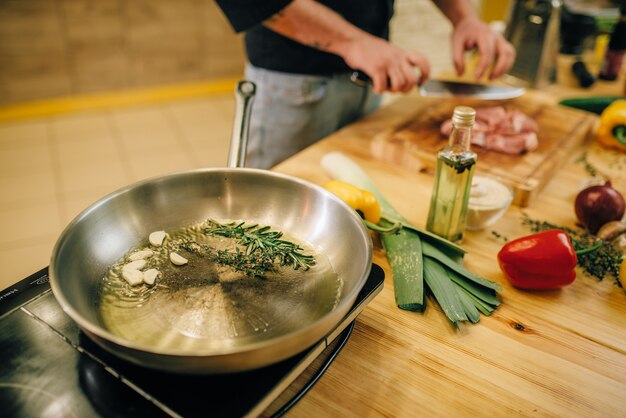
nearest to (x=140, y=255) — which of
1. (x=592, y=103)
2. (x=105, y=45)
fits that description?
(x=592, y=103)

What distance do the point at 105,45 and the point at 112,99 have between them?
1.31 feet

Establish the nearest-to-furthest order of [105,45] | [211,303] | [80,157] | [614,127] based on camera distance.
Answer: [211,303]
[614,127]
[80,157]
[105,45]

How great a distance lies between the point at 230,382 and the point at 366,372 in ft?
0.72

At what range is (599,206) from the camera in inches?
41.3

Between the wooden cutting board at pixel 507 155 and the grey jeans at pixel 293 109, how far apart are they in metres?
0.26

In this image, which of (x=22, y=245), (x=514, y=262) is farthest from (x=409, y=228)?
(x=22, y=245)

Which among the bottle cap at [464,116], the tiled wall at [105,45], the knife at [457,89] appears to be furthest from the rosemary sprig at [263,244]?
the tiled wall at [105,45]

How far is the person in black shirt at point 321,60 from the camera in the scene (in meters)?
1.30

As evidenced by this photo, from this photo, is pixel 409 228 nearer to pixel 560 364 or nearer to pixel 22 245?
pixel 560 364

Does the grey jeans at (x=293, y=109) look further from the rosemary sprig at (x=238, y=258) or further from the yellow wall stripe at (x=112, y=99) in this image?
the yellow wall stripe at (x=112, y=99)

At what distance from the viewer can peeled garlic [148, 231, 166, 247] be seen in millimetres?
858

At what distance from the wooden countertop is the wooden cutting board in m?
0.31

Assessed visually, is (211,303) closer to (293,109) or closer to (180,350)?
(180,350)

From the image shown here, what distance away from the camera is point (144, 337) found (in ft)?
2.18
